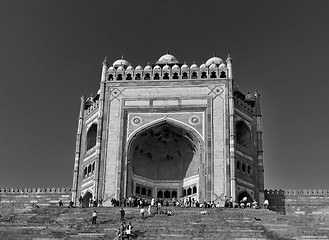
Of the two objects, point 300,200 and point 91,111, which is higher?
point 91,111

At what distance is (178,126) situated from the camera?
50.0m

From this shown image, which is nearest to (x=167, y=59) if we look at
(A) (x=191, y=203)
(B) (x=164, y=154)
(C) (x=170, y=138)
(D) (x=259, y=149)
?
(C) (x=170, y=138)

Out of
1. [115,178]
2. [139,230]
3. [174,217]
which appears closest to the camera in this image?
[139,230]

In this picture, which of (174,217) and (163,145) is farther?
(163,145)

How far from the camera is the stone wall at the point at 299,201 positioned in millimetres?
49906

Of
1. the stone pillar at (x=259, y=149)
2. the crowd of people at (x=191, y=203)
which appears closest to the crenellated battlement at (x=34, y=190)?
the crowd of people at (x=191, y=203)

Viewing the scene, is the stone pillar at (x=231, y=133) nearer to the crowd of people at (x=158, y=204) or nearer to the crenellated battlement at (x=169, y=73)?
the crenellated battlement at (x=169, y=73)

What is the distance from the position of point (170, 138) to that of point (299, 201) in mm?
12254

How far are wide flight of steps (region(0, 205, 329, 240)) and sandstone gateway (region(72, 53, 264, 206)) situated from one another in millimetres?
8820

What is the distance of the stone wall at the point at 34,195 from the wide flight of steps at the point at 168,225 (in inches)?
539

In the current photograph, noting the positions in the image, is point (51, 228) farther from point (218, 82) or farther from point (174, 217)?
point (218, 82)

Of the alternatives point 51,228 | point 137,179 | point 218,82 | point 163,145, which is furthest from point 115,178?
point 51,228

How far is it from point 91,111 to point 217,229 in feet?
82.6

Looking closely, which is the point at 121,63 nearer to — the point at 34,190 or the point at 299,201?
the point at 34,190
